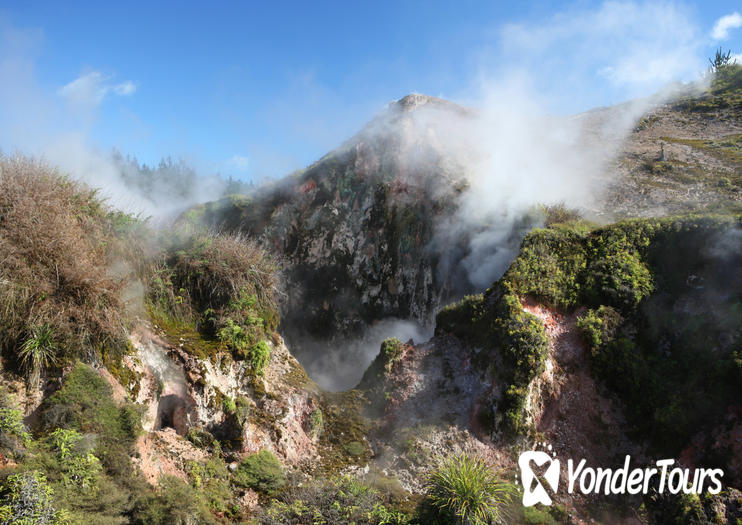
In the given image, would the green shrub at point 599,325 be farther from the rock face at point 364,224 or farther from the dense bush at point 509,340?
the rock face at point 364,224

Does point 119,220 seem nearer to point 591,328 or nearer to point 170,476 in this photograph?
point 170,476

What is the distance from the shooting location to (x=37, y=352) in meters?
6.84

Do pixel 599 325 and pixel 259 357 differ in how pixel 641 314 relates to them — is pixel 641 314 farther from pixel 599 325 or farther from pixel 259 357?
pixel 259 357

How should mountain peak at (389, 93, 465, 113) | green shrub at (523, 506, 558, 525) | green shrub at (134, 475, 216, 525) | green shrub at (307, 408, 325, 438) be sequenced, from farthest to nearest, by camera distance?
mountain peak at (389, 93, 465, 113)
green shrub at (307, 408, 325, 438)
green shrub at (523, 506, 558, 525)
green shrub at (134, 475, 216, 525)

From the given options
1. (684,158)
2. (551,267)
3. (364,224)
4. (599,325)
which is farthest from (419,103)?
(599,325)

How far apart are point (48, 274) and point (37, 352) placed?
57.3 inches

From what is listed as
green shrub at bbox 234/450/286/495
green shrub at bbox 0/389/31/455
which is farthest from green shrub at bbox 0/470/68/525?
green shrub at bbox 234/450/286/495

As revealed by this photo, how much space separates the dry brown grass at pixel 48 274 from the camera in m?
7.00

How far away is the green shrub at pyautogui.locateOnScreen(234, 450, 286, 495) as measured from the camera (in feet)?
27.2

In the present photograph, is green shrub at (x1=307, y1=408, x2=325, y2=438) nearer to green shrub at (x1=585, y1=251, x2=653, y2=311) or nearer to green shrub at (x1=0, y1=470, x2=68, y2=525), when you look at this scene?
green shrub at (x1=0, y1=470, x2=68, y2=525)

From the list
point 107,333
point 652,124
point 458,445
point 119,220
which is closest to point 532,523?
point 458,445

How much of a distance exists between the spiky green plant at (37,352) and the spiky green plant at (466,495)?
7.12 metres

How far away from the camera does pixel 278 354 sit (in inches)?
472

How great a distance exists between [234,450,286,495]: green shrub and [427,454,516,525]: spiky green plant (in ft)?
10.3
